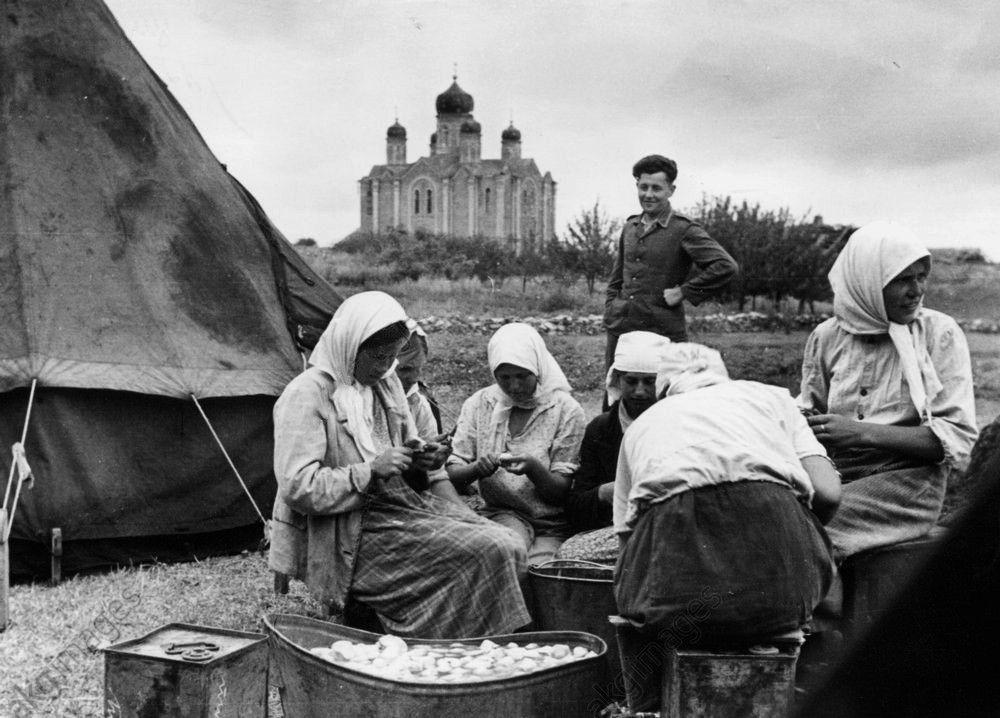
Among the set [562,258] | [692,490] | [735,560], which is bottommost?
[735,560]

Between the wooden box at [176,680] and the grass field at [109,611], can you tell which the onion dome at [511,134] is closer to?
the grass field at [109,611]

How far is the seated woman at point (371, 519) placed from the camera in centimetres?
375

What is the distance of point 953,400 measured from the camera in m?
3.40

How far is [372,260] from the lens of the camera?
21.8 meters

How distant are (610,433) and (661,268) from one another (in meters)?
1.66

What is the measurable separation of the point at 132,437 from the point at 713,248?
10.5 feet

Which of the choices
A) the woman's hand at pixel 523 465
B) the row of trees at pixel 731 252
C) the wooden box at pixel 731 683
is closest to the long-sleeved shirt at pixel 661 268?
the woman's hand at pixel 523 465

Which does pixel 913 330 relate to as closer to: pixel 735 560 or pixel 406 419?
pixel 735 560

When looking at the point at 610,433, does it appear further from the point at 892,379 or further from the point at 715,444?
the point at 715,444

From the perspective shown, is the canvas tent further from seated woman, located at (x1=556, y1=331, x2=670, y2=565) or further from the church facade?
the church facade

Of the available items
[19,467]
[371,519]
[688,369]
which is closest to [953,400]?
[688,369]

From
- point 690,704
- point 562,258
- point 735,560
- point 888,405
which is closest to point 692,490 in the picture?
point 735,560

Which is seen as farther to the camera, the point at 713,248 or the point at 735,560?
the point at 713,248

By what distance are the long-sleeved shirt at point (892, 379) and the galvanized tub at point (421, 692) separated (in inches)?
49.5
